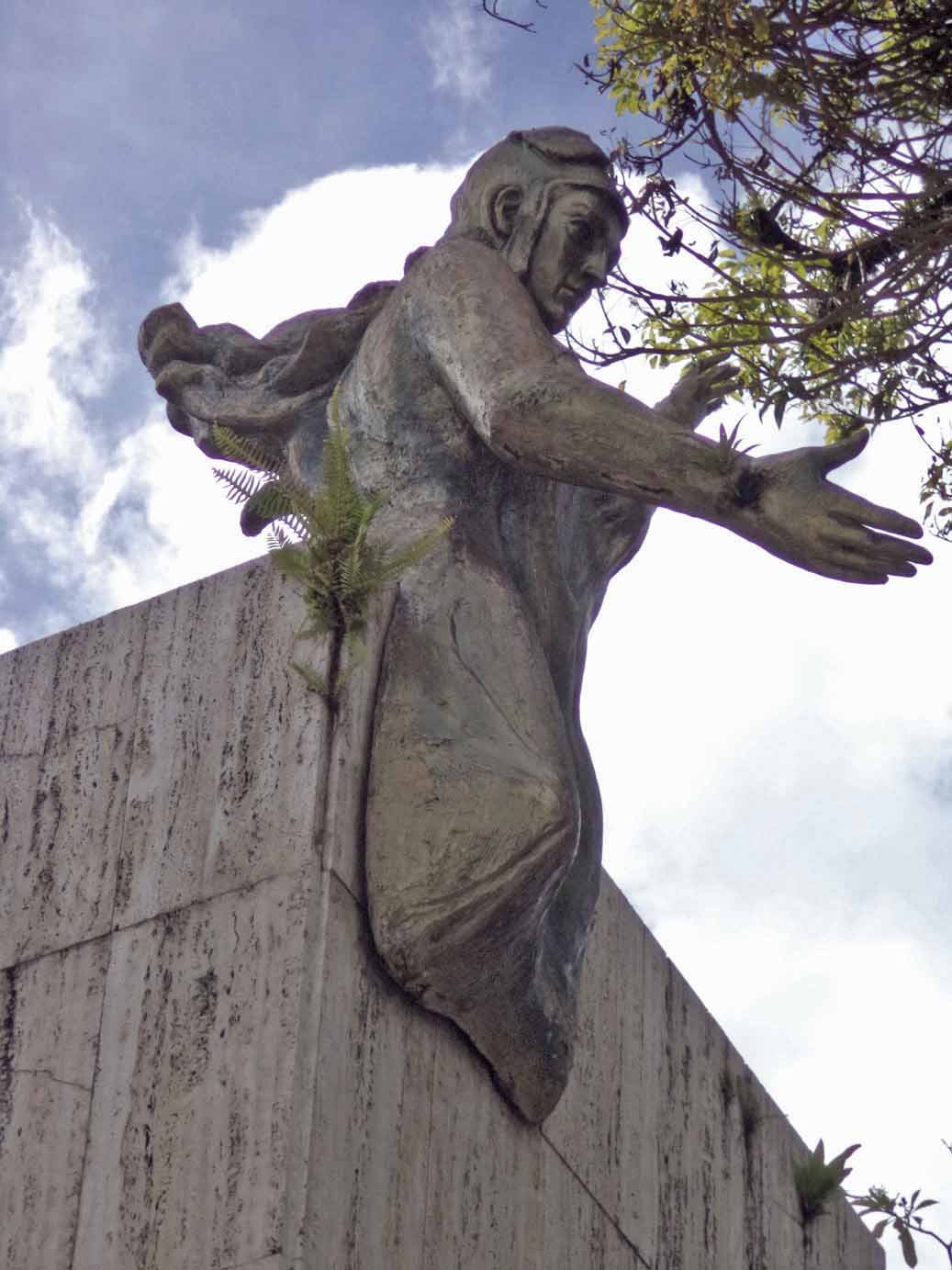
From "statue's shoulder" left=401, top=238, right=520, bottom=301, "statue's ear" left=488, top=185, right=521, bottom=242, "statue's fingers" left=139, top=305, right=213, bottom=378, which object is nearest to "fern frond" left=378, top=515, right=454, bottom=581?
"statue's shoulder" left=401, top=238, right=520, bottom=301

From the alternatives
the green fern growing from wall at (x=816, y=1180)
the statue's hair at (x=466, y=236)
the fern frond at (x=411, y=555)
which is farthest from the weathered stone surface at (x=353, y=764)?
the green fern growing from wall at (x=816, y=1180)

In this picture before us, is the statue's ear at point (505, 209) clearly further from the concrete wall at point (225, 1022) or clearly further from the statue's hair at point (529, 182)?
the concrete wall at point (225, 1022)

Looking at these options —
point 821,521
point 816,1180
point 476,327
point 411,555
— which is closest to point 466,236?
point 476,327

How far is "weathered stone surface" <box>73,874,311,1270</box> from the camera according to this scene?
190 inches

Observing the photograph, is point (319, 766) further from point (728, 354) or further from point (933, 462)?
point (933, 462)

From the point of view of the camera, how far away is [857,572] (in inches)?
207

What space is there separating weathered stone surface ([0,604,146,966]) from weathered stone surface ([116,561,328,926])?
62 millimetres

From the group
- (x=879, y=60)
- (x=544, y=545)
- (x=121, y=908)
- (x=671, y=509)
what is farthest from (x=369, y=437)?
(x=879, y=60)

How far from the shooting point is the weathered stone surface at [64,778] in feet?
18.4

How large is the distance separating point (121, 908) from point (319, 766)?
557 millimetres

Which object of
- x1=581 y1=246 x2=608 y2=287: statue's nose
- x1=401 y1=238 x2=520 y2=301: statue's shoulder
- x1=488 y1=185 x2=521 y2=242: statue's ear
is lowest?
x1=401 y1=238 x2=520 y2=301: statue's shoulder

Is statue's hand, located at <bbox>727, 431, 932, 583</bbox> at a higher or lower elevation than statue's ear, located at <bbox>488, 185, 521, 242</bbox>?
lower

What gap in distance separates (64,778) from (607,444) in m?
1.51

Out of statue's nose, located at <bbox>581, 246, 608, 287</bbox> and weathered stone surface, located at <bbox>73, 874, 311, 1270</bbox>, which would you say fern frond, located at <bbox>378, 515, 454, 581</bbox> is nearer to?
weathered stone surface, located at <bbox>73, 874, 311, 1270</bbox>
